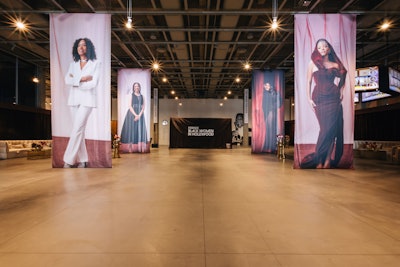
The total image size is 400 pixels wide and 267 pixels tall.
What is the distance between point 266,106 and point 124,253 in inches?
549

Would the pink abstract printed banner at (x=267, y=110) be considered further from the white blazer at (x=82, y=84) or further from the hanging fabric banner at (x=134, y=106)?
the white blazer at (x=82, y=84)

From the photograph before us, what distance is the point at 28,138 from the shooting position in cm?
1444

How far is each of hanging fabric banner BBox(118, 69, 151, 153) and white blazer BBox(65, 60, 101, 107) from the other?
21.8 feet

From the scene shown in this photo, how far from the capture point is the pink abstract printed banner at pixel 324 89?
7.89m

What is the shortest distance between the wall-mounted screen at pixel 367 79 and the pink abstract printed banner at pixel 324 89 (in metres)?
2.92

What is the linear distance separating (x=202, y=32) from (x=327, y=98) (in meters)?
5.67

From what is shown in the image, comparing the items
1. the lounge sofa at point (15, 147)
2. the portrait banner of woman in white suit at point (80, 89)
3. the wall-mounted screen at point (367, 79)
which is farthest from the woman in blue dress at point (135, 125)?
the wall-mounted screen at point (367, 79)

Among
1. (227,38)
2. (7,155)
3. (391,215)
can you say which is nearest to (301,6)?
(227,38)

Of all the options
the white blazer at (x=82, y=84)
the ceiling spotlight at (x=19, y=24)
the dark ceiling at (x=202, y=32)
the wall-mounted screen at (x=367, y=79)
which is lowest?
the white blazer at (x=82, y=84)

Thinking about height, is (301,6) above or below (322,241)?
above

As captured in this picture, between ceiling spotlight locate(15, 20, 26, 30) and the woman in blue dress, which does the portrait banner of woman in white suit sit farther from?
the woman in blue dress

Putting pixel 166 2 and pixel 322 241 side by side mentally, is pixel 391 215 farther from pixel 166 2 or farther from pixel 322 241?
pixel 166 2

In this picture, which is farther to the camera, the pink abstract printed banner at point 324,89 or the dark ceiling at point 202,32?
the dark ceiling at point 202,32

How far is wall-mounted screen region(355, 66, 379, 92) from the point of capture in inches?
395
